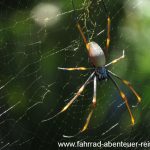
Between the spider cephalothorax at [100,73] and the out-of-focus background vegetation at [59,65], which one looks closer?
the spider cephalothorax at [100,73]

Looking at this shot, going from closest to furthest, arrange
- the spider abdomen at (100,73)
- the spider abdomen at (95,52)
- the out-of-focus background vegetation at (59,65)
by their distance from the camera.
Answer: the spider abdomen at (95,52) → the spider abdomen at (100,73) → the out-of-focus background vegetation at (59,65)

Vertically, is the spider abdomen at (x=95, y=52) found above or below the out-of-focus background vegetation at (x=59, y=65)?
below

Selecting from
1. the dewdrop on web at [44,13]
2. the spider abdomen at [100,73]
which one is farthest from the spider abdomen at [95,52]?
the dewdrop on web at [44,13]

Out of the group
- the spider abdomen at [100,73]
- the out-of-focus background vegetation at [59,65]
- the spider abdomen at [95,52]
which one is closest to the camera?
the spider abdomen at [95,52]

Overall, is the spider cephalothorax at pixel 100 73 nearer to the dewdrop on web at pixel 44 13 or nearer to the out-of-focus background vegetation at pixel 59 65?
the out-of-focus background vegetation at pixel 59 65

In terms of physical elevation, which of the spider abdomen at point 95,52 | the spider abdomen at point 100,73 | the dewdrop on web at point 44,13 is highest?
the dewdrop on web at point 44,13

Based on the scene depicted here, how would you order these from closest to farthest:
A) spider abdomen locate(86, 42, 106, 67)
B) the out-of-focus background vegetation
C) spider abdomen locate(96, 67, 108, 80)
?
spider abdomen locate(86, 42, 106, 67) < spider abdomen locate(96, 67, 108, 80) < the out-of-focus background vegetation

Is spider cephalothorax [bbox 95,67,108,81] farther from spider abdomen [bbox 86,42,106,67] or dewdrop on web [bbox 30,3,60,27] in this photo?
dewdrop on web [bbox 30,3,60,27]

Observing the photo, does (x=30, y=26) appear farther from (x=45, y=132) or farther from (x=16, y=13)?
(x=45, y=132)

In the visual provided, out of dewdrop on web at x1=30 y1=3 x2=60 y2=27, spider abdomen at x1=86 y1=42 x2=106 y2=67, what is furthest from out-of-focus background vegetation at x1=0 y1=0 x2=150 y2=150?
spider abdomen at x1=86 y1=42 x2=106 y2=67
